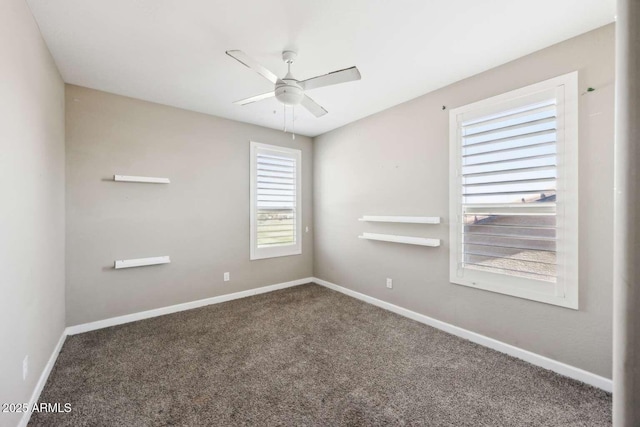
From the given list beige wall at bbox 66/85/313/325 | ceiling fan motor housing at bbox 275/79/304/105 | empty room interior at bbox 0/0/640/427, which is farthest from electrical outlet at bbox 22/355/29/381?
ceiling fan motor housing at bbox 275/79/304/105

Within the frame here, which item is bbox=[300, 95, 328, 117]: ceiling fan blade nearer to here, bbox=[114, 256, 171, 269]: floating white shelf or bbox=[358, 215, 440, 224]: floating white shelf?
bbox=[358, 215, 440, 224]: floating white shelf

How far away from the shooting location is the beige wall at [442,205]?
79.4 inches

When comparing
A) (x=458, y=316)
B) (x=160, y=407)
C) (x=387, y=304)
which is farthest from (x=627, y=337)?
(x=387, y=304)

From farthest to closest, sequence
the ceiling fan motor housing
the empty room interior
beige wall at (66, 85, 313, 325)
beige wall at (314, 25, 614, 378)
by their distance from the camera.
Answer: beige wall at (66, 85, 313, 325) → the ceiling fan motor housing → beige wall at (314, 25, 614, 378) → the empty room interior

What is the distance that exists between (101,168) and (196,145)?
1063 millimetres

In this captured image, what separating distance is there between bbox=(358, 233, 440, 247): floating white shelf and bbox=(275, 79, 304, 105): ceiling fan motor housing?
1976mm

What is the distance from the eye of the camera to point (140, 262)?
320 cm

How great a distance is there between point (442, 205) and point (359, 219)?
4.05ft

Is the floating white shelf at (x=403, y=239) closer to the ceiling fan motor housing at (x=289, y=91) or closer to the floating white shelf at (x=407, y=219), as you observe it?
the floating white shelf at (x=407, y=219)

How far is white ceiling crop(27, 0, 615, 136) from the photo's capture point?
1843 mm

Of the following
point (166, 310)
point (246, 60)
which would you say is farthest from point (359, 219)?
point (166, 310)

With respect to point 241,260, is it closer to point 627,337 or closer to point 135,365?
point 135,365

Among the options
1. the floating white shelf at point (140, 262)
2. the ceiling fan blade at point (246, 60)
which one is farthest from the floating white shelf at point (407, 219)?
the floating white shelf at point (140, 262)

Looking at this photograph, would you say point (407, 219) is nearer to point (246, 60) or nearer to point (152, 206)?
point (246, 60)
